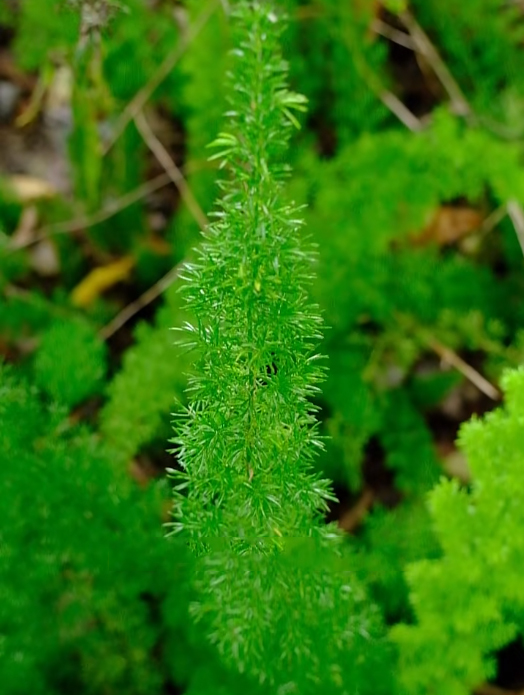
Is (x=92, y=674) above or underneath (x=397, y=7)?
underneath

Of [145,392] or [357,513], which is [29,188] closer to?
[145,392]

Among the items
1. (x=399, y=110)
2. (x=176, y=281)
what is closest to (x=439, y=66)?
(x=399, y=110)

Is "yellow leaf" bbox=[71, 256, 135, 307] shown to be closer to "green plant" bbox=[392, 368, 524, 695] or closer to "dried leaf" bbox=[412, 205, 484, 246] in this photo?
"dried leaf" bbox=[412, 205, 484, 246]

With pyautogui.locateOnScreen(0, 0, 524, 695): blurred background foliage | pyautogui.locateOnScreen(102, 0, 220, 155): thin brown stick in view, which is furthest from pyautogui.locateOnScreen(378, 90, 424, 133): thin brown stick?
pyautogui.locateOnScreen(102, 0, 220, 155): thin brown stick

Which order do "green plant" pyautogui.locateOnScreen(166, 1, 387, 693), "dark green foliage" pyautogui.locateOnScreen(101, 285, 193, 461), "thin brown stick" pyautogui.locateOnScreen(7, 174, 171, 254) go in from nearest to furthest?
"green plant" pyautogui.locateOnScreen(166, 1, 387, 693) < "dark green foliage" pyautogui.locateOnScreen(101, 285, 193, 461) < "thin brown stick" pyautogui.locateOnScreen(7, 174, 171, 254)

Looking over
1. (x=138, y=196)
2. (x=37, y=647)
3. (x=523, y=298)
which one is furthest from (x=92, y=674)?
(x=523, y=298)

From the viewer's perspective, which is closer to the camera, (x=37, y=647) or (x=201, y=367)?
(x=201, y=367)

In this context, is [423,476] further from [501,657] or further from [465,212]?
[465,212]
